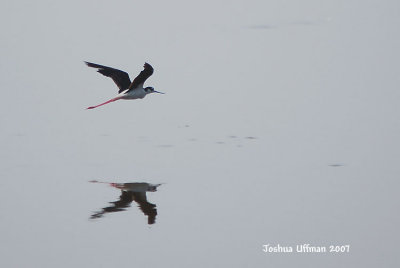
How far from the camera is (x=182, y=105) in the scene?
39.0 feet

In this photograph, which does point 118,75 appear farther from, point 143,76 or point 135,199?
point 135,199

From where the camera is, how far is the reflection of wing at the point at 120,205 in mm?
7867

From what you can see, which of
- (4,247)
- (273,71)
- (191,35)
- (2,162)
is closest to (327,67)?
(273,71)

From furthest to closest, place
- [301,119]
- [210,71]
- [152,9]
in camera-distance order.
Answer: [152,9] < [210,71] < [301,119]

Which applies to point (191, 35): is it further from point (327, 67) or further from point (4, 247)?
point (4, 247)

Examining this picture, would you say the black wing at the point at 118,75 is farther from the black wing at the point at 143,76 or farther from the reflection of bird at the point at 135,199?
the reflection of bird at the point at 135,199

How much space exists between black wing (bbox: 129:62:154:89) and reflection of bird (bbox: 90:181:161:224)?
1.36 m

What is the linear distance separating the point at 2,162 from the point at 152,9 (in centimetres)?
927

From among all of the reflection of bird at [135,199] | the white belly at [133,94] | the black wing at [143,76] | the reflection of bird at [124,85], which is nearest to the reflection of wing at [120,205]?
the reflection of bird at [135,199]

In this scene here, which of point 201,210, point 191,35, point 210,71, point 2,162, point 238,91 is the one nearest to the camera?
point 201,210

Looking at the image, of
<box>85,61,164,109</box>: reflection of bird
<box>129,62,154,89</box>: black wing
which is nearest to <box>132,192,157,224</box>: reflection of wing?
<box>129,62,154,89</box>: black wing

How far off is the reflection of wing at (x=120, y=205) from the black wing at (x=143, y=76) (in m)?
1.56

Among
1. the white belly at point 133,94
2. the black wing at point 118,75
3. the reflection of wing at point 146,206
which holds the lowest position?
the reflection of wing at point 146,206

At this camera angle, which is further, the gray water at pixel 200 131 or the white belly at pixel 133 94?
the white belly at pixel 133 94
